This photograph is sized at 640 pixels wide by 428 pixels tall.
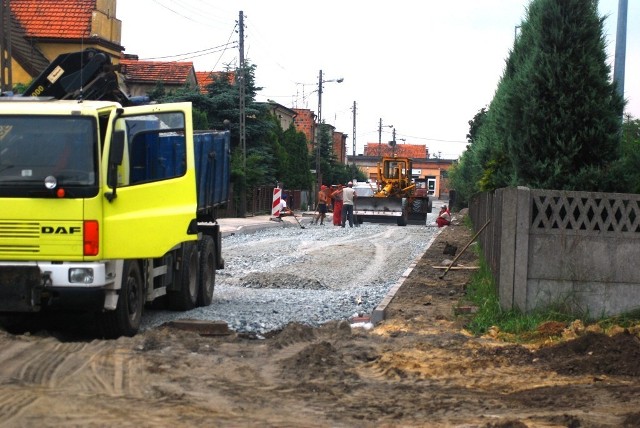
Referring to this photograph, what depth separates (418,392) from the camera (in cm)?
747

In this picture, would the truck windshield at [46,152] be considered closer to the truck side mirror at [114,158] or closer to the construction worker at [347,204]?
the truck side mirror at [114,158]

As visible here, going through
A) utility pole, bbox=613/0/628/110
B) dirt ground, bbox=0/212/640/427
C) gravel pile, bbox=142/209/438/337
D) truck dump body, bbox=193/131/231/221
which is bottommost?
gravel pile, bbox=142/209/438/337

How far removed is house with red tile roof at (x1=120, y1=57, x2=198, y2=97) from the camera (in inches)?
2087

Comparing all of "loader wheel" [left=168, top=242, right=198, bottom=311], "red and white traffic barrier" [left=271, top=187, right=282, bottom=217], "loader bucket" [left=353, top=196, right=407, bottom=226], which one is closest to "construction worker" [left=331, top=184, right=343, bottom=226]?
"loader bucket" [left=353, top=196, right=407, bottom=226]

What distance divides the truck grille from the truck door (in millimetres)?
667

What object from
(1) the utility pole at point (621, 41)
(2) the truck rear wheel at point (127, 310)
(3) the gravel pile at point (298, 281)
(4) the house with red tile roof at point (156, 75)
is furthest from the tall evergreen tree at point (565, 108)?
(4) the house with red tile roof at point (156, 75)

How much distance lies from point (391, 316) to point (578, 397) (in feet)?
15.9

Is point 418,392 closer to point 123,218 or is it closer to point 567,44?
point 123,218

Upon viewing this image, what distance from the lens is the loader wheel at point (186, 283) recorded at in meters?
12.8

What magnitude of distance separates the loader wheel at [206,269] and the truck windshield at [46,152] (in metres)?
4.25

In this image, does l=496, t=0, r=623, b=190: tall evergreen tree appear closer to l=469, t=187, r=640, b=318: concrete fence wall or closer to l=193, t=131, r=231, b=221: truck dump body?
l=469, t=187, r=640, b=318: concrete fence wall

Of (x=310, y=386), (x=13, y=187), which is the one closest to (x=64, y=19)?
(x=13, y=187)

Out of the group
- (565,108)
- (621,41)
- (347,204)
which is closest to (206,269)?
(565,108)

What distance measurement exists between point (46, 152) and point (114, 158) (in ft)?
2.38
